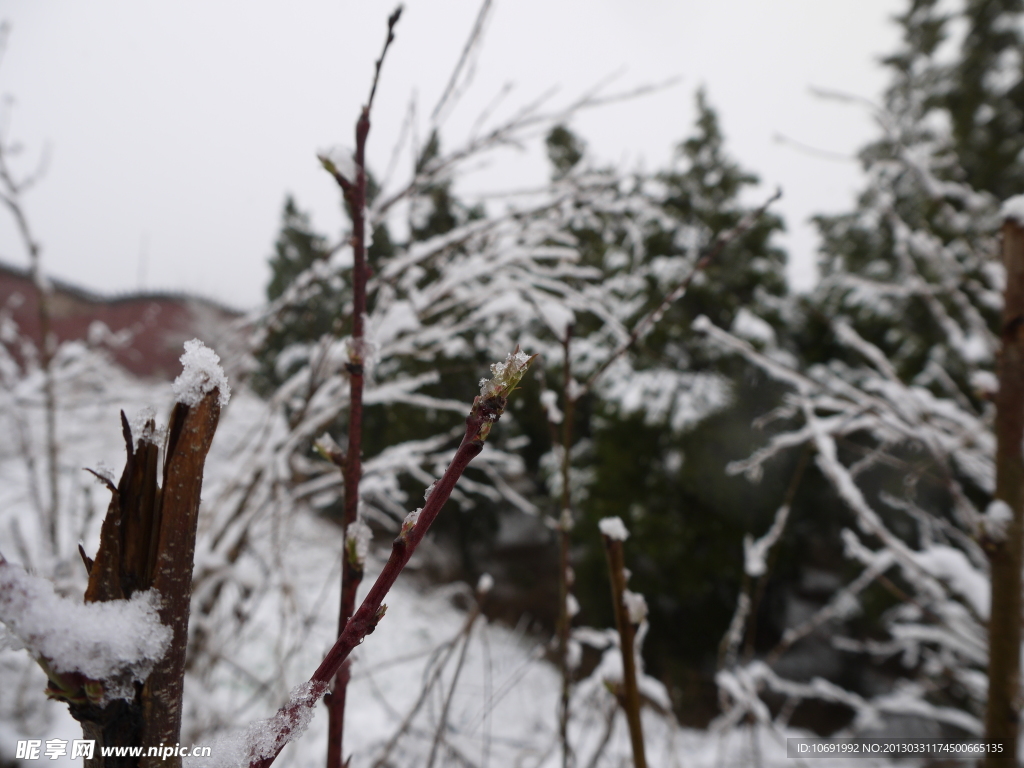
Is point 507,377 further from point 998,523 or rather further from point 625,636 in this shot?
point 998,523

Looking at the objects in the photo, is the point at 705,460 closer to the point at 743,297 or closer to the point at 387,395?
the point at 743,297

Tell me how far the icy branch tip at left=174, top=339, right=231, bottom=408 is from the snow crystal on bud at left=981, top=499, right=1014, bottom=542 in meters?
1.04

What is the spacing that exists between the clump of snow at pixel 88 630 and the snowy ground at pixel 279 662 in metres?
0.07

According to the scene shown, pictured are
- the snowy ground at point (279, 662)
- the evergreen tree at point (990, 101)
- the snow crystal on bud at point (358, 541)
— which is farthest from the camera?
the evergreen tree at point (990, 101)

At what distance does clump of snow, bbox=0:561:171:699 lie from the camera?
0.24m

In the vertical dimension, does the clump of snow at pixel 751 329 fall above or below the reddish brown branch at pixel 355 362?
above

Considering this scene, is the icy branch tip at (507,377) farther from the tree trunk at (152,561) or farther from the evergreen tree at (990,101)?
the evergreen tree at (990,101)

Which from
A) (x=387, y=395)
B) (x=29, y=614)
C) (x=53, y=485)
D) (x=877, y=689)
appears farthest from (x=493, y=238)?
(x=877, y=689)

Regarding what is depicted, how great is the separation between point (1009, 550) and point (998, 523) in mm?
48

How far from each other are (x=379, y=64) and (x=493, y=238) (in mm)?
732

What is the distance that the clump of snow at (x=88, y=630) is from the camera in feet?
0.80

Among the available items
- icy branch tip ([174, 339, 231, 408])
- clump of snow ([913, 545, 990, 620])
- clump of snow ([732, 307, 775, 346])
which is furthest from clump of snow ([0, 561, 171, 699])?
clump of snow ([732, 307, 775, 346])

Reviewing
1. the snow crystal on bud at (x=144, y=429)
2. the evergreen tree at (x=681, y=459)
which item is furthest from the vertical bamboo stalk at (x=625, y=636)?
the evergreen tree at (x=681, y=459)

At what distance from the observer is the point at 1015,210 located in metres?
0.75
